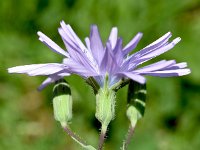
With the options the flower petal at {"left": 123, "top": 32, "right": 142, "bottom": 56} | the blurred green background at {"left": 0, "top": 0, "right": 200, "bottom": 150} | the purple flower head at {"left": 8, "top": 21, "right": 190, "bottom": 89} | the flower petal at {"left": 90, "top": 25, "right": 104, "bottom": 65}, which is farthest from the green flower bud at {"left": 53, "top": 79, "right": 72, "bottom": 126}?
the blurred green background at {"left": 0, "top": 0, "right": 200, "bottom": 150}

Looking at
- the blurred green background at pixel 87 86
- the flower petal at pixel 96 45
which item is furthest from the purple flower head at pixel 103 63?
the blurred green background at pixel 87 86

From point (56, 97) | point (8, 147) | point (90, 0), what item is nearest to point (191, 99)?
point (90, 0)

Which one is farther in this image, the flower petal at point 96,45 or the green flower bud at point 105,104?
the green flower bud at point 105,104

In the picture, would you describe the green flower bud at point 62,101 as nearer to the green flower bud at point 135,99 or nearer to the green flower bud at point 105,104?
the green flower bud at point 105,104

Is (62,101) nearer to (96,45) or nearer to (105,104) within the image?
(105,104)

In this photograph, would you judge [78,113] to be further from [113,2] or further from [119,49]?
[119,49]

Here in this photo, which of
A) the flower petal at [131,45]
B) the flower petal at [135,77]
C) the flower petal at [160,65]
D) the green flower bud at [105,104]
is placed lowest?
the green flower bud at [105,104]
